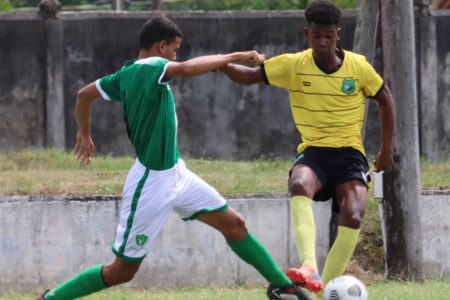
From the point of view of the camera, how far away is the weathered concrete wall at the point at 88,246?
36.7 feet

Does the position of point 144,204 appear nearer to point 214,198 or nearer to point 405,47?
point 214,198

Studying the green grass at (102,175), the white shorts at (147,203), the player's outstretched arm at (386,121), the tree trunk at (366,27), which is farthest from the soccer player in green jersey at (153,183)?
the tree trunk at (366,27)

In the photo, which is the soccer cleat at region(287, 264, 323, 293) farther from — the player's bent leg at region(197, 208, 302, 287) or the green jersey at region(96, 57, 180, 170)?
the green jersey at region(96, 57, 180, 170)

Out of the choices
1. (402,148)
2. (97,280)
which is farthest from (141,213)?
(402,148)

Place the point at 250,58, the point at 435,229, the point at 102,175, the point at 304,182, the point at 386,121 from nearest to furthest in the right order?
the point at 250,58
the point at 304,182
the point at 386,121
the point at 435,229
the point at 102,175

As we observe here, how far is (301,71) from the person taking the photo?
854 cm

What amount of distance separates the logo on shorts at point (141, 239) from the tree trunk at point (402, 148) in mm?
3893

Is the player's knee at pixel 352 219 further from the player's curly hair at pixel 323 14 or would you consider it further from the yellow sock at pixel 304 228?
the player's curly hair at pixel 323 14

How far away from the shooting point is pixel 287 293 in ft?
26.4

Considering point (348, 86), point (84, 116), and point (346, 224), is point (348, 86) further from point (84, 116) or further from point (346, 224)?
point (84, 116)

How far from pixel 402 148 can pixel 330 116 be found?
116 inches

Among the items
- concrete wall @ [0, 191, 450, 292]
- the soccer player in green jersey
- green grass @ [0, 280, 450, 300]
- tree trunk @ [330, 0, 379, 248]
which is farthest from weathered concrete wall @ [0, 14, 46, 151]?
the soccer player in green jersey

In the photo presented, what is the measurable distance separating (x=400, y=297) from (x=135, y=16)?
828 centimetres

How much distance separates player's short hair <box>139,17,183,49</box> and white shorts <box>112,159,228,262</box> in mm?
804
